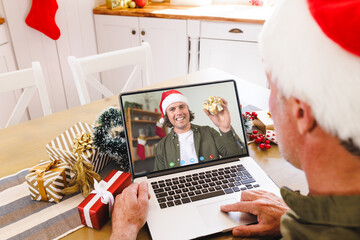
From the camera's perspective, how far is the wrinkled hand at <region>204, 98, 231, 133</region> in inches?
37.0

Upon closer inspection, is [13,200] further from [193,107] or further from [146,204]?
[193,107]

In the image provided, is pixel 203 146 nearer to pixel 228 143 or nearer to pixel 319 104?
Result: pixel 228 143

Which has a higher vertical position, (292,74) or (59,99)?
(292,74)

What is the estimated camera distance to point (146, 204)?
750mm

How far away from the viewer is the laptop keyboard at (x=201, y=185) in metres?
0.80

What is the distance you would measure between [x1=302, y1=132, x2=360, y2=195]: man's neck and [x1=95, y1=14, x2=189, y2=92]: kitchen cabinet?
216 centimetres

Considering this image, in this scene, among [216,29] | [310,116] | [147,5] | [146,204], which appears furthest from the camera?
[147,5]

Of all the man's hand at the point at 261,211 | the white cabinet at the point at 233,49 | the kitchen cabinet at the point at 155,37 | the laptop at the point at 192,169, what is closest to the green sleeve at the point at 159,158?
the laptop at the point at 192,169

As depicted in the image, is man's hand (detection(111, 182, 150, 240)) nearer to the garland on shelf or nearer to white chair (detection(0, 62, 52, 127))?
the garland on shelf

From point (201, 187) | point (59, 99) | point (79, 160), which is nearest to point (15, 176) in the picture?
point (79, 160)

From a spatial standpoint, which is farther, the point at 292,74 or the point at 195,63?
the point at 195,63

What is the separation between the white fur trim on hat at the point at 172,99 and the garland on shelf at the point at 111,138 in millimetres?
137

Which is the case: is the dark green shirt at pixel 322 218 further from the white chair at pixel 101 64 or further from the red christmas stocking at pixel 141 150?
the white chair at pixel 101 64

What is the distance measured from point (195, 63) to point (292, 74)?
2208 millimetres
